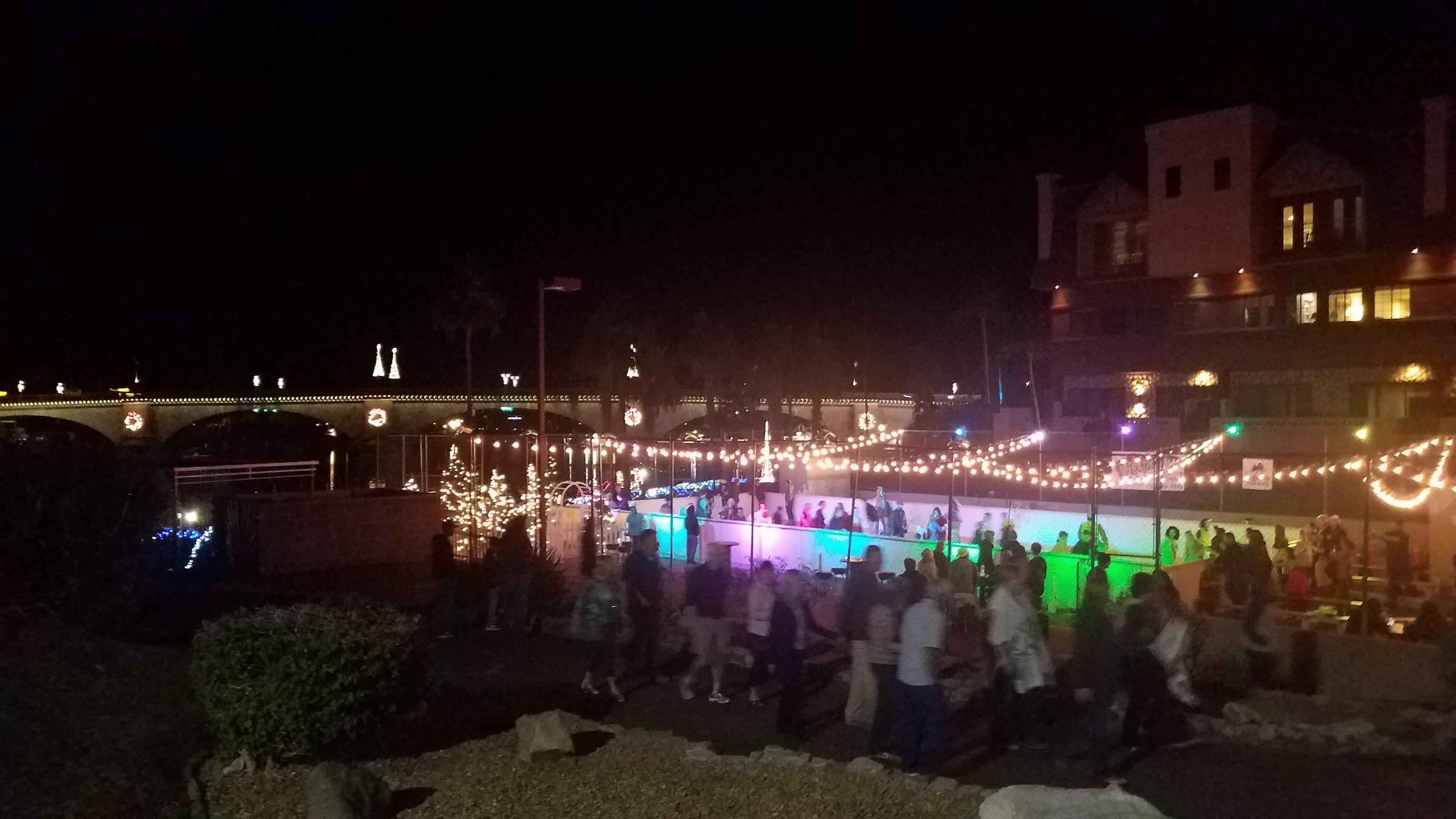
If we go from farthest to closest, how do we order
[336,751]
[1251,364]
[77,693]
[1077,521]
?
[1251,364] < [1077,521] < [77,693] < [336,751]

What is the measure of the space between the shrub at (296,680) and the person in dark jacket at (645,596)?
309 centimetres

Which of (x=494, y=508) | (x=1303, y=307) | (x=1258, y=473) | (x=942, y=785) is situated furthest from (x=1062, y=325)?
(x=942, y=785)

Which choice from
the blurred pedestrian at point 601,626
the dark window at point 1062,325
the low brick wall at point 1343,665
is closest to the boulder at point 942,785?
the blurred pedestrian at point 601,626

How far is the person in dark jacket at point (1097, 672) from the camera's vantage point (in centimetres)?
869

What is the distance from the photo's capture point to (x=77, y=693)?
916 centimetres

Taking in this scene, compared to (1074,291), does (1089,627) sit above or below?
below

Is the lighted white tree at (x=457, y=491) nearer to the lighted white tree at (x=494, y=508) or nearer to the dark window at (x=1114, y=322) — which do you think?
the lighted white tree at (x=494, y=508)

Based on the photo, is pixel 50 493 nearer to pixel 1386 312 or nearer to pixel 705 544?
pixel 705 544

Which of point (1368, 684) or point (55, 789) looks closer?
point (55, 789)

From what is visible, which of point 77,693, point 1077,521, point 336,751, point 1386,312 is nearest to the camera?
point 336,751

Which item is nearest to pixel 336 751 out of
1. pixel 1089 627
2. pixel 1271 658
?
pixel 1089 627

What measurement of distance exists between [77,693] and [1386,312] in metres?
31.6

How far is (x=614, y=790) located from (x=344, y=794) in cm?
182

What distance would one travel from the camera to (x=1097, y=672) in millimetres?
9141
